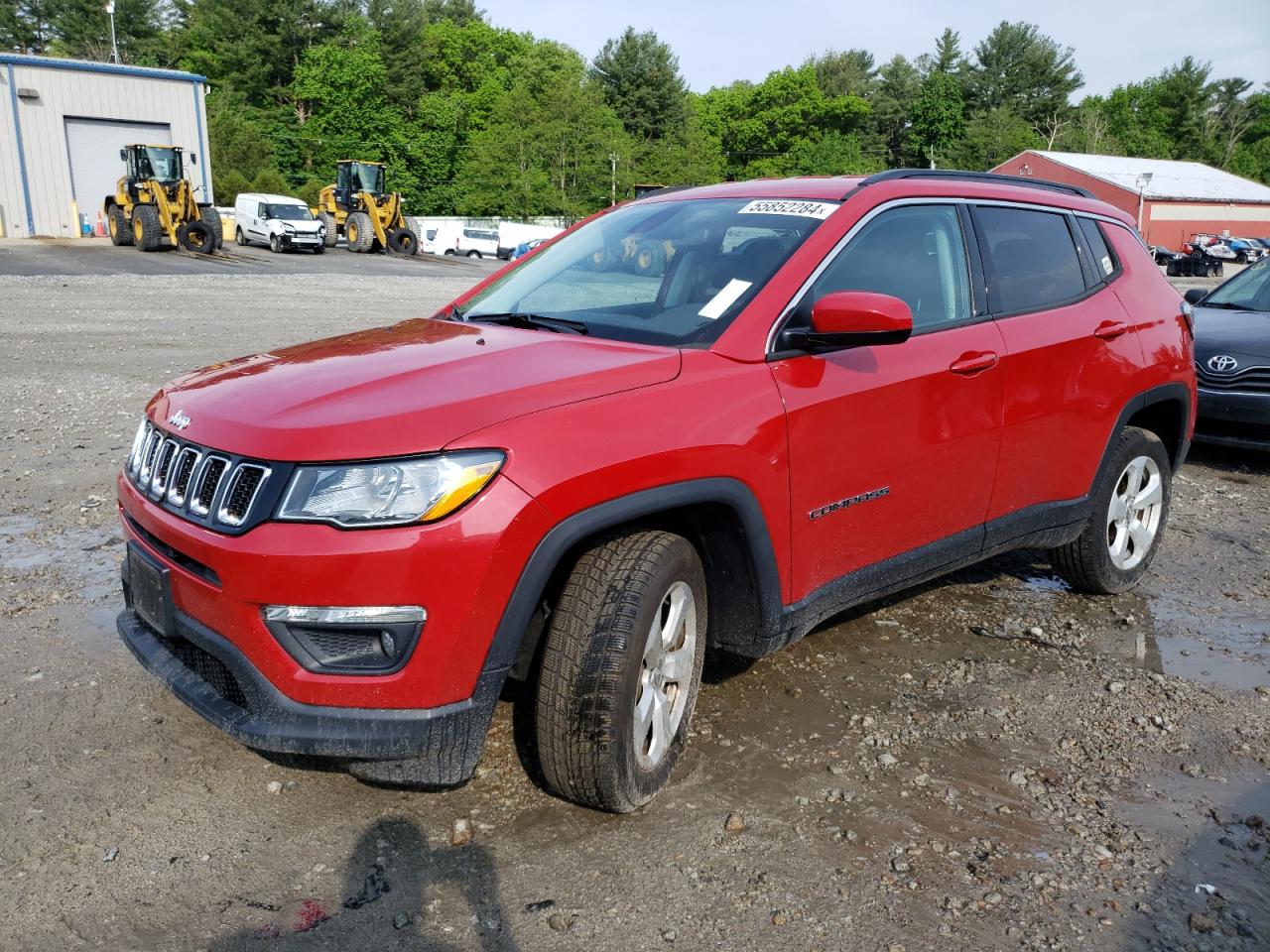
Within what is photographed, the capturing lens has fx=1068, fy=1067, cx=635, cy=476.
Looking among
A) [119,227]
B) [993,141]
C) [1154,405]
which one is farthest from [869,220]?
[993,141]

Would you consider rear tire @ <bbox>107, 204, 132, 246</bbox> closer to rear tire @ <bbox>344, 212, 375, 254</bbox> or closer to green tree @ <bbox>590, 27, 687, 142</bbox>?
rear tire @ <bbox>344, 212, 375, 254</bbox>

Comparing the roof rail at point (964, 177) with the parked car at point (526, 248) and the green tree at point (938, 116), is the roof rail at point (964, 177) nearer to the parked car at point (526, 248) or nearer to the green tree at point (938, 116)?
the parked car at point (526, 248)

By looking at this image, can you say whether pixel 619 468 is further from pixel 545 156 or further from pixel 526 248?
pixel 545 156

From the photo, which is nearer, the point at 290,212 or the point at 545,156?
the point at 290,212

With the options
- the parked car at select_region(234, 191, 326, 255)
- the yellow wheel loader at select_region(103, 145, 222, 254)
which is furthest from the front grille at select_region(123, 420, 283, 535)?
the parked car at select_region(234, 191, 326, 255)

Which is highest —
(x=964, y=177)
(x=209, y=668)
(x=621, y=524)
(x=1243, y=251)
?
(x=964, y=177)

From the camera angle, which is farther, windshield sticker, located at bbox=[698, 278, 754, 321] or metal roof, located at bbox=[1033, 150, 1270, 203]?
metal roof, located at bbox=[1033, 150, 1270, 203]

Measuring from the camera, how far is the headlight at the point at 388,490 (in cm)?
252

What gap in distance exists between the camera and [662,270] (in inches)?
152

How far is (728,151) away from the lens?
9838 cm

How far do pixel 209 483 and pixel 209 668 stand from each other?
51 cm

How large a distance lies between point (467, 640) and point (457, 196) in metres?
70.5

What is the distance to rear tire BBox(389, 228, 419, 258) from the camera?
3853cm

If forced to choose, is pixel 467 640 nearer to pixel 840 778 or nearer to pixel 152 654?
pixel 152 654
